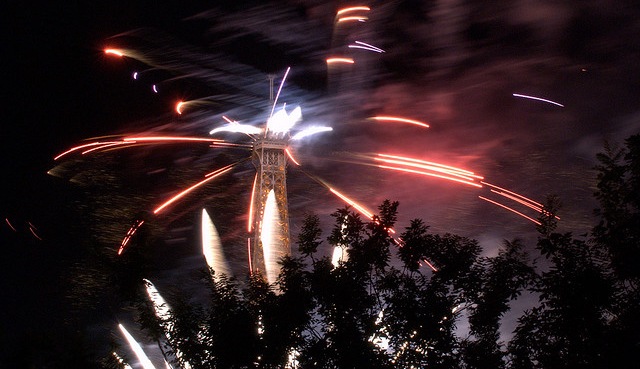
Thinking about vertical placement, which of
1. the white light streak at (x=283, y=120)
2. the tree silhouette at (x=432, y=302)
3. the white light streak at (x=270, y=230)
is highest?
the white light streak at (x=283, y=120)

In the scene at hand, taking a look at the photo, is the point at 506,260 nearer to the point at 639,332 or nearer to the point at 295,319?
the point at 639,332

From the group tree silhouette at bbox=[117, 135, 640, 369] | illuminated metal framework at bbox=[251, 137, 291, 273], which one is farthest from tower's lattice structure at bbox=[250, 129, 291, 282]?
tree silhouette at bbox=[117, 135, 640, 369]

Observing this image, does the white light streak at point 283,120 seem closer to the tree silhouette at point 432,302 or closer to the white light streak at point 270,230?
the white light streak at point 270,230

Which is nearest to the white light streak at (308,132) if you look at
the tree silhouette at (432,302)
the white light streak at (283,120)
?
the white light streak at (283,120)

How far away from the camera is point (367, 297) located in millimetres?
14047

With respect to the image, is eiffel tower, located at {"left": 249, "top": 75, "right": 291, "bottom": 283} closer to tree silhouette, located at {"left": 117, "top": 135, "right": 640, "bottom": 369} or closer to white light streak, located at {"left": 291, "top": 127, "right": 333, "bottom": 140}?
white light streak, located at {"left": 291, "top": 127, "right": 333, "bottom": 140}

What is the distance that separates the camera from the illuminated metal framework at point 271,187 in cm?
3547

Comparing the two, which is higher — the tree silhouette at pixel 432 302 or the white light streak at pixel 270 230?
the white light streak at pixel 270 230

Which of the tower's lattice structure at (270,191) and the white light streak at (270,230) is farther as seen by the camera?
the white light streak at (270,230)

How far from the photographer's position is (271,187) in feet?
120

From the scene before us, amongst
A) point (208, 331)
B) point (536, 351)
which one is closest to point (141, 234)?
point (208, 331)

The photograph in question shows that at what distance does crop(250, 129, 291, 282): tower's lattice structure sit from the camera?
35.5 metres

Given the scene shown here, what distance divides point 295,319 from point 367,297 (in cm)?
143

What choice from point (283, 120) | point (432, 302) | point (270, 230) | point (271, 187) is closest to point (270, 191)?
point (271, 187)
